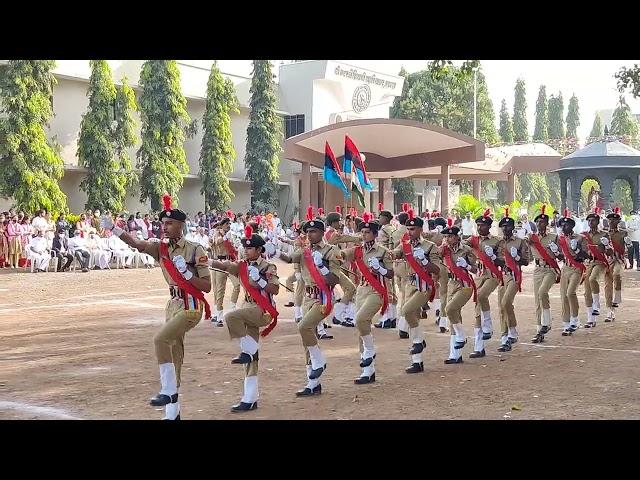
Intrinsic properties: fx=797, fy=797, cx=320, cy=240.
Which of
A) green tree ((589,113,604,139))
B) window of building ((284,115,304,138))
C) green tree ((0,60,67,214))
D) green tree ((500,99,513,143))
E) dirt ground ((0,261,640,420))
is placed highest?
green tree ((589,113,604,139))

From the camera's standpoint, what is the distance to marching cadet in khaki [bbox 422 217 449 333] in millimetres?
13531

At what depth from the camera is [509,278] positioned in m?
12.7

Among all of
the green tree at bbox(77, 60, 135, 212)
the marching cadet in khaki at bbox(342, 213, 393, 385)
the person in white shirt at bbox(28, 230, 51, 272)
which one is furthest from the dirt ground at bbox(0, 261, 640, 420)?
the green tree at bbox(77, 60, 135, 212)

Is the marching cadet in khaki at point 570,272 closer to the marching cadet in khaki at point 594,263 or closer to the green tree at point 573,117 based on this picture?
the marching cadet in khaki at point 594,263

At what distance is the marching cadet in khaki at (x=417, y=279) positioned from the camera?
10.9 m

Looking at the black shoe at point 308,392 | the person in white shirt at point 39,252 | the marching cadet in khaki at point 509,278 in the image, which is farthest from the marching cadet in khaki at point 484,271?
the person in white shirt at point 39,252

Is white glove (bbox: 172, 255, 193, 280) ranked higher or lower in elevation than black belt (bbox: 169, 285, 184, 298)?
higher

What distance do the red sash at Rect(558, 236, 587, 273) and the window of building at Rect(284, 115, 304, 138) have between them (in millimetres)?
36411

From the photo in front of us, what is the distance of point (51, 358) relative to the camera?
39.1ft

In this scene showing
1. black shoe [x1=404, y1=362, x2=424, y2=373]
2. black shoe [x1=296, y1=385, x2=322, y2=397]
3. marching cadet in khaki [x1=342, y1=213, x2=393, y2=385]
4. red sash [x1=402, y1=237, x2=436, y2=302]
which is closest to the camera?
black shoe [x1=296, y1=385, x2=322, y2=397]

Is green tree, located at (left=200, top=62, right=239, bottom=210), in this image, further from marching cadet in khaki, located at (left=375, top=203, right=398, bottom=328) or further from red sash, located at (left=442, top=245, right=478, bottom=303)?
red sash, located at (left=442, top=245, right=478, bottom=303)

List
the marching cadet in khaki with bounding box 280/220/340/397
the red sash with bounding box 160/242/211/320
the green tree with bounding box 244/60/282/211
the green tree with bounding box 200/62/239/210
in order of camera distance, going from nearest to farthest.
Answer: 1. the red sash with bounding box 160/242/211/320
2. the marching cadet in khaki with bounding box 280/220/340/397
3. the green tree with bounding box 200/62/239/210
4. the green tree with bounding box 244/60/282/211

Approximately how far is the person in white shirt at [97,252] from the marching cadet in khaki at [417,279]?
1920cm

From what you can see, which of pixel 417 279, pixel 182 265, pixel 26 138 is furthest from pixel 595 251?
pixel 26 138
